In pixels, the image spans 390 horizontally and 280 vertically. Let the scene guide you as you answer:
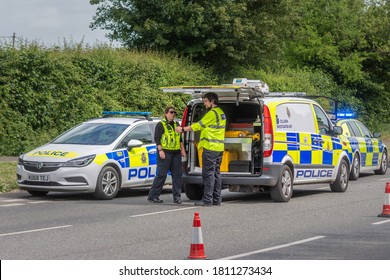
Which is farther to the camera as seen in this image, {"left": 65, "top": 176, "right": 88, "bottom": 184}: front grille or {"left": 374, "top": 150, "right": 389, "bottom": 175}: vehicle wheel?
{"left": 374, "top": 150, "right": 389, "bottom": 175}: vehicle wheel

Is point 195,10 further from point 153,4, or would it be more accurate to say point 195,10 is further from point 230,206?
point 230,206

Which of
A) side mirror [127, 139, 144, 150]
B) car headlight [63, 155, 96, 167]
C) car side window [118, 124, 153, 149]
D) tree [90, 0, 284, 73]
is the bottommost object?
car headlight [63, 155, 96, 167]

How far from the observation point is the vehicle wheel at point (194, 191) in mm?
17656

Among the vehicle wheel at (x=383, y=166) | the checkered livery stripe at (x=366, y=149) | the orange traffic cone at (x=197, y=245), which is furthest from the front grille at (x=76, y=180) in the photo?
the vehicle wheel at (x=383, y=166)

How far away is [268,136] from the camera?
16.5m

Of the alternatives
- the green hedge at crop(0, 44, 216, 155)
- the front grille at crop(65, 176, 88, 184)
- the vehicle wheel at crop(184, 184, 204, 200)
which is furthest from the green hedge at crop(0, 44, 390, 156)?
the vehicle wheel at crop(184, 184, 204, 200)

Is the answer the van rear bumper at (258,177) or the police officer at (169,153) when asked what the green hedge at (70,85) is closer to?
the police officer at (169,153)

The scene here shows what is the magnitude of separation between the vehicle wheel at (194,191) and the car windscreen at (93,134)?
172 cm

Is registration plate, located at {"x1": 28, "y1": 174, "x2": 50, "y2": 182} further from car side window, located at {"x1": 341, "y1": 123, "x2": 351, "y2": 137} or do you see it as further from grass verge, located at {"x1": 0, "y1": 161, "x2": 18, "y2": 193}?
car side window, located at {"x1": 341, "y1": 123, "x2": 351, "y2": 137}

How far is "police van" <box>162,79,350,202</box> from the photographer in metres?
16.5

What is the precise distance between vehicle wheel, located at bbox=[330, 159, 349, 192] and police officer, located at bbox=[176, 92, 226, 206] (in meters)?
3.87

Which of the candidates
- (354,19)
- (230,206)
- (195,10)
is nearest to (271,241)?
(230,206)

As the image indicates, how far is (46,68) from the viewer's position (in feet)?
84.6

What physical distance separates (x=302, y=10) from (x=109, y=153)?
2534cm
